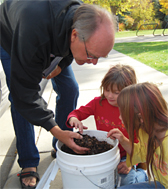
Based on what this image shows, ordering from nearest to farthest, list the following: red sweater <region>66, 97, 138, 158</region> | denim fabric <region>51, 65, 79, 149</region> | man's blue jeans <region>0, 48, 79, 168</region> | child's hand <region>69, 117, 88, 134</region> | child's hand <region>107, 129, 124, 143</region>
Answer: child's hand <region>107, 129, 124, 143</region> → child's hand <region>69, 117, 88, 134</region> → man's blue jeans <region>0, 48, 79, 168</region> → red sweater <region>66, 97, 138, 158</region> → denim fabric <region>51, 65, 79, 149</region>

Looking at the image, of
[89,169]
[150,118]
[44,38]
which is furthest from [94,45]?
[89,169]

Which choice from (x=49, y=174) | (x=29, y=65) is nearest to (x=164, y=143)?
(x=49, y=174)

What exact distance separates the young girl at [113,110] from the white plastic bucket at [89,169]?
0.29 metres

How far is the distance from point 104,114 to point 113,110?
0.30 ft

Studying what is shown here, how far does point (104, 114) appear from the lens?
2152mm

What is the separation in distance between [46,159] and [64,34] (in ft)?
4.59

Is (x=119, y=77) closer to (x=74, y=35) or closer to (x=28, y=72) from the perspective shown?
(x=74, y=35)

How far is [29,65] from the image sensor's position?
1544mm

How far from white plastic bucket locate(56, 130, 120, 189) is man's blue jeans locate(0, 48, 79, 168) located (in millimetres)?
512

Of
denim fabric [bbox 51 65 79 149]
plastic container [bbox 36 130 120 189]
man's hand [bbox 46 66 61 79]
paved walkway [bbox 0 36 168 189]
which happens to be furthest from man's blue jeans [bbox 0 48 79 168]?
plastic container [bbox 36 130 120 189]

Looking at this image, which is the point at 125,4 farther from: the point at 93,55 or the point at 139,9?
the point at 93,55

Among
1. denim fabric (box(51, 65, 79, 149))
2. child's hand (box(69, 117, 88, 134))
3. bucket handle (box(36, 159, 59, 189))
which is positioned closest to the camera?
bucket handle (box(36, 159, 59, 189))

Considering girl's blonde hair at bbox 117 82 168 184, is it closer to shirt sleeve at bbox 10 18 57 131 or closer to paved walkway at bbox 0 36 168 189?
shirt sleeve at bbox 10 18 57 131

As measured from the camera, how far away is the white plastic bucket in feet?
5.00
